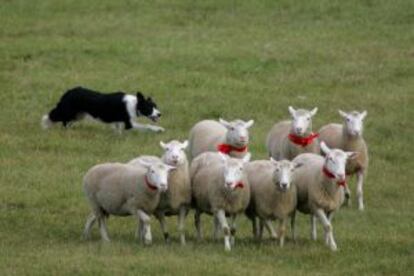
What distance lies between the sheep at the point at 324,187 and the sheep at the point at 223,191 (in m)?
0.76

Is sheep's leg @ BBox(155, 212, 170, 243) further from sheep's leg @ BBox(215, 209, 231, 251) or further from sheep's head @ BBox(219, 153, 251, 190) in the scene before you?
sheep's head @ BBox(219, 153, 251, 190)

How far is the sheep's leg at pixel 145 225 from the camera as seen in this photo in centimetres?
1583

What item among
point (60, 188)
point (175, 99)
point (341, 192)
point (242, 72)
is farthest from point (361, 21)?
point (341, 192)

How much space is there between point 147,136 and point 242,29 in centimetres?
1064

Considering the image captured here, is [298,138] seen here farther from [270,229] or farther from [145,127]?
[145,127]

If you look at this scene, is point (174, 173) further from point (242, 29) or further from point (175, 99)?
point (242, 29)

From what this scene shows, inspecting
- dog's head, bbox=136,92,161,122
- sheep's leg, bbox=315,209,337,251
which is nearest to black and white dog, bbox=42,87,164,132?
dog's head, bbox=136,92,161,122

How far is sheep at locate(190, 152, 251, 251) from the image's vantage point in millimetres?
15789

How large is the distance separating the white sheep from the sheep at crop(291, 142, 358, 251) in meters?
0.19

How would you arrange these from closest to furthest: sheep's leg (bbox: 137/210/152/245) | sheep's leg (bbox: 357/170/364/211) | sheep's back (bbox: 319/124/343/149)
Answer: sheep's leg (bbox: 137/210/152/245) → sheep's leg (bbox: 357/170/364/211) → sheep's back (bbox: 319/124/343/149)

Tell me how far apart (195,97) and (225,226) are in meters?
11.8

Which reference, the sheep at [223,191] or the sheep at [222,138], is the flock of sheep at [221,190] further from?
the sheep at [222,138]

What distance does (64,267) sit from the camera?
1425 centimetres

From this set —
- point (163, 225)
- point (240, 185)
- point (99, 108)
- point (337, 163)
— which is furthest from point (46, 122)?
point (337, 163)
